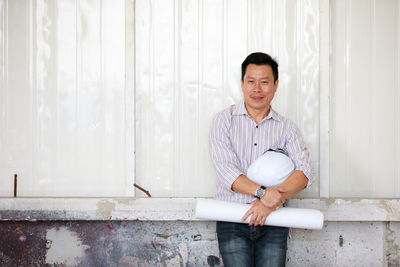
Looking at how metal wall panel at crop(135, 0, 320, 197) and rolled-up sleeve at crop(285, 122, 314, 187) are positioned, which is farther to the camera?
metal wall panel at crop(135, 0, 320, 197)

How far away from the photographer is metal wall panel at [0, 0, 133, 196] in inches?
117

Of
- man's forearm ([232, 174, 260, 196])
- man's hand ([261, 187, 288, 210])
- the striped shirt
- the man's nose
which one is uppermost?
the man's nose

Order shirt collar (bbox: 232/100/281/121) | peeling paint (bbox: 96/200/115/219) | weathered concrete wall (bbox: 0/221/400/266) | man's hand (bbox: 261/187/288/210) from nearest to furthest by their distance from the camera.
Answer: man's hand (bbox: 261/187/288/210)
shirt collar (bbox: 232/100/281/121)
peeling paint (bbox: 96/200/115/219)
weathered concrete wall (bbox: 0/221/400/266)

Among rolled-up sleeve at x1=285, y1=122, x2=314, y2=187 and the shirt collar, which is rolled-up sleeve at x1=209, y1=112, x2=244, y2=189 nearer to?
the shirt collar

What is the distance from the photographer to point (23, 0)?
117 inches

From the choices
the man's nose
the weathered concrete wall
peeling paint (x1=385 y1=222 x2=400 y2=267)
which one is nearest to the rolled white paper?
the man's nose

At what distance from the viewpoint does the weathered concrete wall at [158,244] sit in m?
2.93

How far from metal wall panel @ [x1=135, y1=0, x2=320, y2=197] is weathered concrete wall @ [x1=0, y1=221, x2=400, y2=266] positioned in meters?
0.32

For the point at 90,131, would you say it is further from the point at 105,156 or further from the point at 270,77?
the point at 270,77

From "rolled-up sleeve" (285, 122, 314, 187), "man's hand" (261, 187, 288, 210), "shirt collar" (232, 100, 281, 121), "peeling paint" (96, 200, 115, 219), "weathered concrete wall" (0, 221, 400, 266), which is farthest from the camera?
"weathered concrete wall" (0, 221, 400, 266)

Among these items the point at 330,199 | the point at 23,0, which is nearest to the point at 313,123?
the point at 330,199

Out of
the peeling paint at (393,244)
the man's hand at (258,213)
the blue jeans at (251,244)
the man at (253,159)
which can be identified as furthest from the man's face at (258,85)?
the peeling paint at (393,244)

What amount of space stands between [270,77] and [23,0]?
2.02m

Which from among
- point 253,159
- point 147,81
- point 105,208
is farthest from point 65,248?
point 253,159
